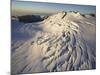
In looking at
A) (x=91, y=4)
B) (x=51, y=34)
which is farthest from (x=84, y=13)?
(x=51, y=34)

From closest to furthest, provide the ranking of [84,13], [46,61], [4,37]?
[4,37] → [46,61] → [84,13]

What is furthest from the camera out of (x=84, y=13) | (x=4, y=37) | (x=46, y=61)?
(x=84, y=13)

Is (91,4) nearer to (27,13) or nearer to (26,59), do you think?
(27,13)

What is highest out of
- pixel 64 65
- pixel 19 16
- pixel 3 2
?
pixel 3 2

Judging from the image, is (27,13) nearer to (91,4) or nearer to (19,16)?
(19,16)

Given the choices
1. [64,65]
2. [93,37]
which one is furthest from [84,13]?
[64,65]

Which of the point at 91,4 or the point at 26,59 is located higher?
the point at 91,4
